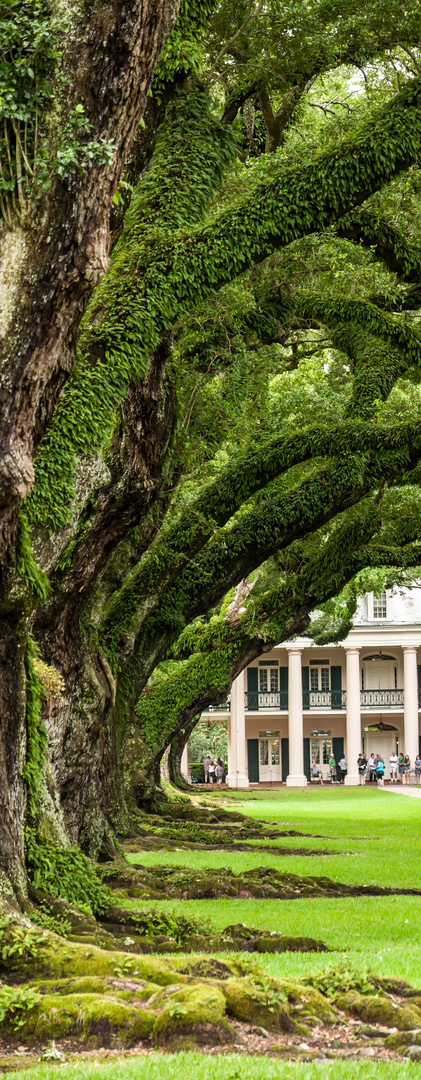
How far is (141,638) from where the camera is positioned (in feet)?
53.0

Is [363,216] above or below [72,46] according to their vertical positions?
above

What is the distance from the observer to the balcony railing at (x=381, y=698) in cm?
5212

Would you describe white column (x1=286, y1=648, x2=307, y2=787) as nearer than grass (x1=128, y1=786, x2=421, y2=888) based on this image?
No

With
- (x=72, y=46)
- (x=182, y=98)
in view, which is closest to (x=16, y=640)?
(x=72, y=46)

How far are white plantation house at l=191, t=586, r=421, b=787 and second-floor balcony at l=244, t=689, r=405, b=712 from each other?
5cm

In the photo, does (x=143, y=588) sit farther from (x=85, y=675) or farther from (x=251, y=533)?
(x=85, y=675)

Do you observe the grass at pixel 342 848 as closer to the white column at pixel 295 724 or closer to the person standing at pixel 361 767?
the person standing at pixel 361 767

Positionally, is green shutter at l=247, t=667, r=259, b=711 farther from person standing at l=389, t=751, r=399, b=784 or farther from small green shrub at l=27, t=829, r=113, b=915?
small green shrub at l=27, t=829, r=113, b=915

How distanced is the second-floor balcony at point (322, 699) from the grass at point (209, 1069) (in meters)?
48.1

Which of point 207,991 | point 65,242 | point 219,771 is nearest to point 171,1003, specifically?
point 207,991

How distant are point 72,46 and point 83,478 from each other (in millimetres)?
3622

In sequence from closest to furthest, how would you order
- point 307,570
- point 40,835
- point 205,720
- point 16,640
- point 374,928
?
1. point 16,640
2. point 40,835
3. point 374,928
4. point 307,570
5. point 205,720

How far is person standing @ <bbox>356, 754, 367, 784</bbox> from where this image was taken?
47.3 m

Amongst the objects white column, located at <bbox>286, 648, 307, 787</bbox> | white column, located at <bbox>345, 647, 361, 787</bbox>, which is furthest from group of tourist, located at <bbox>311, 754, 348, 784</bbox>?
white column, located at <bbox>286, 648, 307, 787</bbox>
